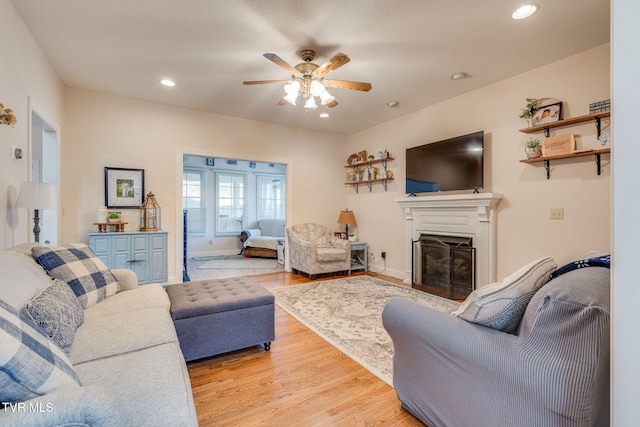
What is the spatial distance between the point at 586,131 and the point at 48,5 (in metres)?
4.75

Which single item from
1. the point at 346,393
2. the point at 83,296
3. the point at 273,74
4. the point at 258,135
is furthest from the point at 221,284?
the point at 258,135

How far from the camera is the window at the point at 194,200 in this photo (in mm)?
7340

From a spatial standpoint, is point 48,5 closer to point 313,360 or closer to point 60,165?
point 60,165

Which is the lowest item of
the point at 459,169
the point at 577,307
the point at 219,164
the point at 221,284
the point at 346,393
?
the point at 346,393

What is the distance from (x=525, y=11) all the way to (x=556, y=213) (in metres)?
1.95

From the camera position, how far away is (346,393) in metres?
1.82

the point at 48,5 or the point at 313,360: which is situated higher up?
the point at 48,5

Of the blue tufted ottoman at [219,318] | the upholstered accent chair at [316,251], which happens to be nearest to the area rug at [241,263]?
the upholstered accent chair at [316,251]

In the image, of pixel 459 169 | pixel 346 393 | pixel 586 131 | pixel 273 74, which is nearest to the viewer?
pixel 346 393

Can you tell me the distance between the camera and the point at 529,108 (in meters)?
3.14

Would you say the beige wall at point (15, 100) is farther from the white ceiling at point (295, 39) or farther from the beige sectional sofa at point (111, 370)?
the beige sectional sofa at point (111, 370)

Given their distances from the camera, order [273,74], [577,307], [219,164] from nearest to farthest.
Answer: [577,307]
[273,74]
[219,164]

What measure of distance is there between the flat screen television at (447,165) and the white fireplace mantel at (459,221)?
0.52 ft

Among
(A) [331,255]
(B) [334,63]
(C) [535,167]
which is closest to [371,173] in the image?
(A) [331,255]
